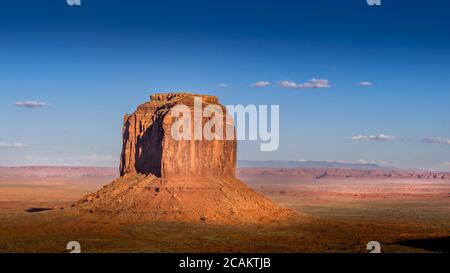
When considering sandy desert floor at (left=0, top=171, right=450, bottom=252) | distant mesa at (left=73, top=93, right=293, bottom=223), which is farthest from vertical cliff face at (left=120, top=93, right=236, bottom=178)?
sandy desert floor at (left=0, top=171, right=450, bottom=252)

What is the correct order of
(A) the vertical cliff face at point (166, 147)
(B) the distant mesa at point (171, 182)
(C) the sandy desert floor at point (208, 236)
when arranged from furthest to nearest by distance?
(A) the vertical cliff face at point (166, 147) → (B) the distant mesa at point (171, 182) → (C) the sandy desert floor at point (208, 236)

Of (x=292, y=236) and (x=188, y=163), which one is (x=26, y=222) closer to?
(x=188, y=163)

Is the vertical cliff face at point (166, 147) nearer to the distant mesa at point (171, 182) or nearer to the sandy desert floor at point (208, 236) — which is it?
the distant mesa at point (171, 182)

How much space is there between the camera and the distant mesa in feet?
219

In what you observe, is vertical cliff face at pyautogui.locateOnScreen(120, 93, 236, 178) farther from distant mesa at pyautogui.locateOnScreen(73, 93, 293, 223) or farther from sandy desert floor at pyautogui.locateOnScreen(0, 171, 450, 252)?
sandy desert floor at pyautogui.locateOnScreen(0, 171, 450, 252)

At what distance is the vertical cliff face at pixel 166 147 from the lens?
227ft

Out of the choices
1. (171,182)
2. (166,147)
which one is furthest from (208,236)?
(166,147)

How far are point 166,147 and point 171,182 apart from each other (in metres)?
3.47

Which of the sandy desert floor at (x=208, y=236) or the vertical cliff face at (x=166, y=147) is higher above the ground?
the vertical cliff face at (x=166, y=147)

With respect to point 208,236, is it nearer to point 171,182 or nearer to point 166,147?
point 171,182

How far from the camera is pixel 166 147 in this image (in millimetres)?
68812

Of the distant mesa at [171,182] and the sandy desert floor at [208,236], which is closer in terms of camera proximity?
the sandy desert floor at [208,236]

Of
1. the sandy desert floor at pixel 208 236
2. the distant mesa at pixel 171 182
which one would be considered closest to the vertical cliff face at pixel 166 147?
the distant mesa at pixel 171 182
